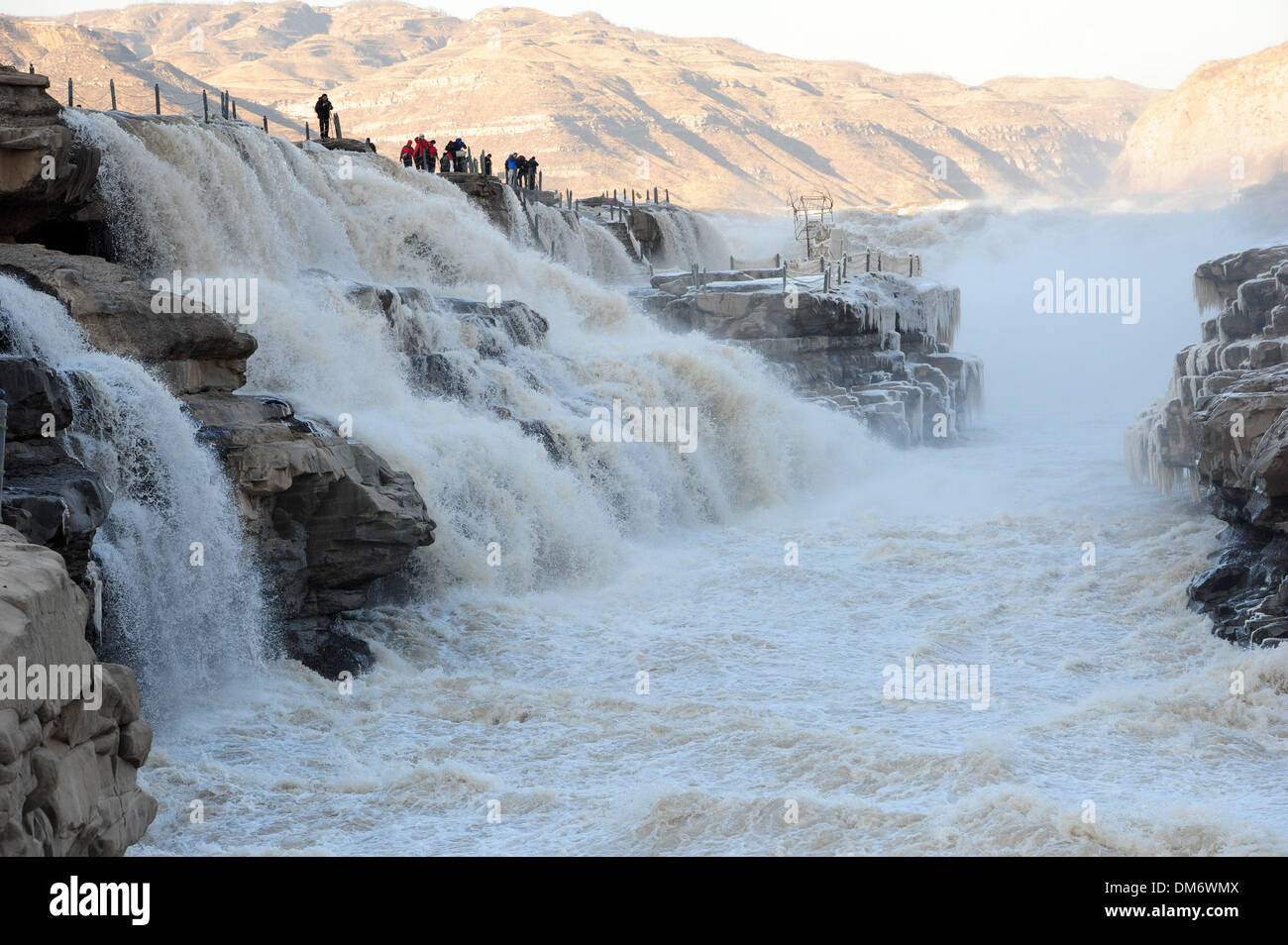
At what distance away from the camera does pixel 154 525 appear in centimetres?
1088

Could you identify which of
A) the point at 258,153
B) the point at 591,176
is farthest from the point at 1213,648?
the point at 591,176

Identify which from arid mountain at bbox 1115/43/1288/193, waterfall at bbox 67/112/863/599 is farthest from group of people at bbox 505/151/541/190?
arid mountain at bbox 1115/43/1288/193

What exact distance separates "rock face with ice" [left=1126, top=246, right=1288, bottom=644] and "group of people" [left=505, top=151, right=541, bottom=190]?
1707 centimetres

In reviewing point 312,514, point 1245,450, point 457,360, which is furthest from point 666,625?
point 1245,450

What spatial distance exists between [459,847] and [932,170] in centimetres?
12128

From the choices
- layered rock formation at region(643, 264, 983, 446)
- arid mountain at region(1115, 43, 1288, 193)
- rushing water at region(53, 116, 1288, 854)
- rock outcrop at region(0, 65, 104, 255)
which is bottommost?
rushing water at region(53, 116, 1288, 854)

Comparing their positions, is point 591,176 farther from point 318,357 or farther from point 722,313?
point 318,357

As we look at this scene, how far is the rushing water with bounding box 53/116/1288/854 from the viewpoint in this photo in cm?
870

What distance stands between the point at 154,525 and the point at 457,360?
727 centimetres

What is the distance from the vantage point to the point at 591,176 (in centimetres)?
10656

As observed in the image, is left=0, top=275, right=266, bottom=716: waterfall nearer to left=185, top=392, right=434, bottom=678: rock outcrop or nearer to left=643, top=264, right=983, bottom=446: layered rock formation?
left=185, top=392, right=434, bottom=678: rock outcrop

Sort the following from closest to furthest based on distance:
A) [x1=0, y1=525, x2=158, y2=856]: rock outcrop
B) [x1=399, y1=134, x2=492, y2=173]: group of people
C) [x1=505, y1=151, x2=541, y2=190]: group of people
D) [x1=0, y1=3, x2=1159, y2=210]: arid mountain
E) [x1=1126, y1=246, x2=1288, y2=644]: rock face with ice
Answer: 1. [x1=0, y1=525, x2=158, y2=856]: rock outcrop
2. [x1=1126, y1=246, x2=1288, y2=644]: rock face with ice
3. [x1=399, y1=134, x2=492, y2=173]: group of people
4. [x1=505, y1=151, x2=541, y2=190]: group of people
5. [x1=0, y1=3, x2=1159, y2=210]: arid mountain

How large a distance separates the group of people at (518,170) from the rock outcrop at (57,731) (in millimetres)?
25196

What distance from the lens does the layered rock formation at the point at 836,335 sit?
2688 centimetres
